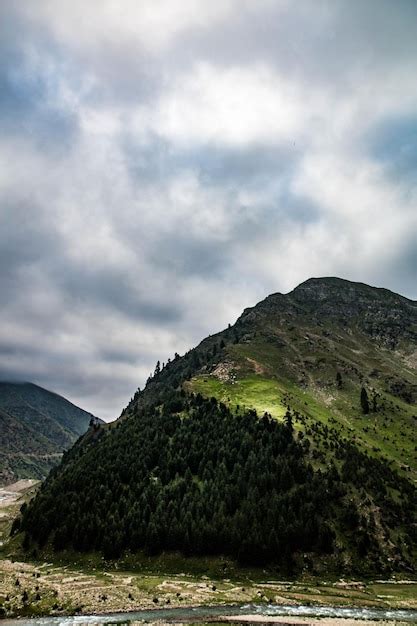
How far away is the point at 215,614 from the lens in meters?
56.8

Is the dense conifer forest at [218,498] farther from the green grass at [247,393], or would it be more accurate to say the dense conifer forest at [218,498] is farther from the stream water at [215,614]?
the stream water at [215,614]

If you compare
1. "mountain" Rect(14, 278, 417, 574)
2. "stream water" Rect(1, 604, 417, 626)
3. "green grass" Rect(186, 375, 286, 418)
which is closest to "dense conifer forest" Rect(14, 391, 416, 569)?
"mountain" Rect(14, 278, 417, 574)

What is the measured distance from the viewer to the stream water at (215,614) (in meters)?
52.5

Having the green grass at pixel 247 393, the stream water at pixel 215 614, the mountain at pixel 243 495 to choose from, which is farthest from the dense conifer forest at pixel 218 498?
the stream water at pixel 215 614

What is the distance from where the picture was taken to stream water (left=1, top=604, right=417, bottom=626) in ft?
172

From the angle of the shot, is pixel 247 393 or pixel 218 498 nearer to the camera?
pixel 218 498

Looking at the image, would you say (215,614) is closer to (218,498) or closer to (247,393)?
(218,498)

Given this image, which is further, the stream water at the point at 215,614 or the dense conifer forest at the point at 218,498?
the dense conifer forest at the point at 218,498

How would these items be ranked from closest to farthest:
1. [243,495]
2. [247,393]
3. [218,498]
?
[218,498]
[243,495]
[247,393]

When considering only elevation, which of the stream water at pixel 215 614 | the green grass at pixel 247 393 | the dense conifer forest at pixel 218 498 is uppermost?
the green grass at pixel 247 393

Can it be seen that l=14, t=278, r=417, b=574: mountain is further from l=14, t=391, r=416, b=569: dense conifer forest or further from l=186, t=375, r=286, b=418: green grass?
l=186, t=375, r=286, b=418: green grass

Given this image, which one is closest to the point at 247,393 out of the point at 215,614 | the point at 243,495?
the point at 243,495

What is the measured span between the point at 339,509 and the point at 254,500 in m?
20.9

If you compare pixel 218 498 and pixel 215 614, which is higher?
pixel 218 498
